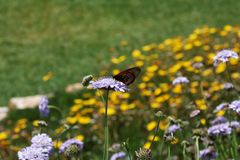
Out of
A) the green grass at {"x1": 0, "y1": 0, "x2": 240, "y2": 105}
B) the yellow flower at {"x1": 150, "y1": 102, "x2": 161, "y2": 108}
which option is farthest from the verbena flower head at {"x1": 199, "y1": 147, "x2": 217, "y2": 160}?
the green grass at {"x1": 0, "y1": 0, "x2": 240, "y2": 105}

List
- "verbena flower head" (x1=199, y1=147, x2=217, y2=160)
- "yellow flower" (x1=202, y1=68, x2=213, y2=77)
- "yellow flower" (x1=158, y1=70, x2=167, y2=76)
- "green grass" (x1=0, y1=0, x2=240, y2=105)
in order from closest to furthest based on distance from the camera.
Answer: "verbena flower head" (x1=199, y1=147, x2=217, y2=160) → "yellow flower" (x1=202, y1=68, x2=213, y2=77) → "yellow flower" (x1=158, y1=70, x2=167, y2=76) → "green grass" (x1=0, y1=0, x2=240, y2=105)

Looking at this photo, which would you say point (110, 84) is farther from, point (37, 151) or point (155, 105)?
point (155, 105)

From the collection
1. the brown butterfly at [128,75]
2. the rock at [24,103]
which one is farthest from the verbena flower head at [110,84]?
the rock at [24,103]

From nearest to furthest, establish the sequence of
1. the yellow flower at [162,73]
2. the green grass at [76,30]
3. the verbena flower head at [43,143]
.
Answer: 1. the verbena flower head at [43,143]
2. the yellow flower at [162,73]
3. the green grass at [76,30]

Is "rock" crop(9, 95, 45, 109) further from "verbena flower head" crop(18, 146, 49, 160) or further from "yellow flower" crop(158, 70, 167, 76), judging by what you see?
"verbena flower head" crop(18, 146, 49, 160)

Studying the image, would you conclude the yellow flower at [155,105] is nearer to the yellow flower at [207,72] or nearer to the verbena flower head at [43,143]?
the yellow flower at [207,72]

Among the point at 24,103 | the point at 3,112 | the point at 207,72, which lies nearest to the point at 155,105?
the point at 207,72
